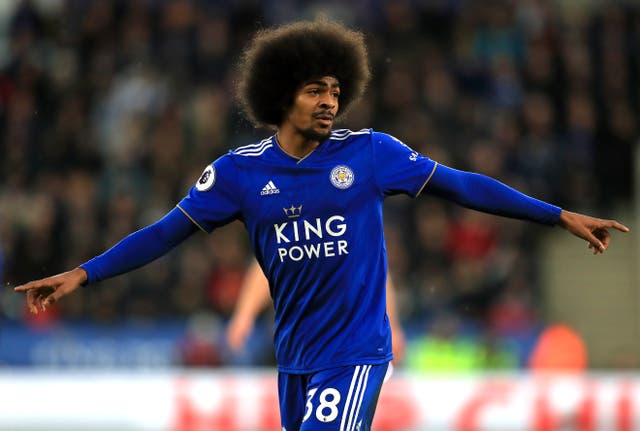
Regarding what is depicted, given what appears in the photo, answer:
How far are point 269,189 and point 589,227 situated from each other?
1346 mm

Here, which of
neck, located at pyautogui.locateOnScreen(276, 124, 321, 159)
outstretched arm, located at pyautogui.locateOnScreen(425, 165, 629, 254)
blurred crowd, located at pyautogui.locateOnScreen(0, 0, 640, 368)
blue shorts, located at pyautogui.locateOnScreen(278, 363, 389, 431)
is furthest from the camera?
blurred crowd, located at pyautogui.locateOnScreen(0, 0, 640, 368)

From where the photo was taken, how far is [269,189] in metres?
5.28

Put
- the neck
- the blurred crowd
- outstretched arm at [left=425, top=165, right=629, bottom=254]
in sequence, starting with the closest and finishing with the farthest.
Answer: outstretched arm at [left=425, top=165, right=629, bottom=254], the neck, the blurred crowd

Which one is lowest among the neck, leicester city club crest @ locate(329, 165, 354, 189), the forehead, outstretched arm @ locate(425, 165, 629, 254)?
outstretched arm @ locate(425, 165, 629, 254)

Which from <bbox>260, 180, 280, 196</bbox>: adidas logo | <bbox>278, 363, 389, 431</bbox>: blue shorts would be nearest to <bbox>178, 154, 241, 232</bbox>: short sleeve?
<bbox>260, 180, 280, 196</bbox>: adidas logo

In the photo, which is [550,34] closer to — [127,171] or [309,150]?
[127,171]

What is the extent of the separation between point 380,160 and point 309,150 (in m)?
0.31

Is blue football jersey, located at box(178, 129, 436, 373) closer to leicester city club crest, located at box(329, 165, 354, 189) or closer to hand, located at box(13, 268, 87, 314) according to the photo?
leicester city club crest, located at box(329, 165, 354, 189)

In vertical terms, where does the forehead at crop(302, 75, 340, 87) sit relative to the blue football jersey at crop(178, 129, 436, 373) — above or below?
above

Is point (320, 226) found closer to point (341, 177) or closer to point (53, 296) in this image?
point (341, 177)

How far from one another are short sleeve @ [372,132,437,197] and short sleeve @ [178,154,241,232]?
2.02 ft

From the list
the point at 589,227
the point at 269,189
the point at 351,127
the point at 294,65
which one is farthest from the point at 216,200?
the point at 351,127

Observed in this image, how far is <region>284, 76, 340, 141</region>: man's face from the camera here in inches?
206

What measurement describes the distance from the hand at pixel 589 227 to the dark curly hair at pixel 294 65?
3.66 ft
